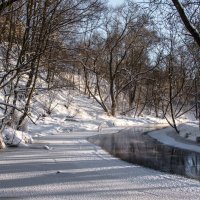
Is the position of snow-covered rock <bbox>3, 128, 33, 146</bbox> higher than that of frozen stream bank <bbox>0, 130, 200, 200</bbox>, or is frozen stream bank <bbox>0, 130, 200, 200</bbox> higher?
snow-covered rock <bbox>3, 128, 33, 146</bbox>

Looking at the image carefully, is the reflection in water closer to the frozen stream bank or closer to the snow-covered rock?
the frozen stream bank

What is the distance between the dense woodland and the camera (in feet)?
51.6

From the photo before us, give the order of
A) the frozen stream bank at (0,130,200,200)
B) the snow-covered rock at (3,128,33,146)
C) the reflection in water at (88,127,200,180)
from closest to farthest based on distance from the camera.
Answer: the frozen stream bank at (0,130,200,200) → the reflection in water at (88,127,200,180) → the snow-covered rock at (3,128,33,146)

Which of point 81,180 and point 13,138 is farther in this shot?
point 13,138

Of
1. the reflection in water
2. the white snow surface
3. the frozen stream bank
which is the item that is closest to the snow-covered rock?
the white snow surface

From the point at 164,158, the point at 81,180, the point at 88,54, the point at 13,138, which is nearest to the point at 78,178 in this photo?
the point at 81,180

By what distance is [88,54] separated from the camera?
25.4 meters

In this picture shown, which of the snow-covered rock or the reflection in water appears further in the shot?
the snow-covered rock

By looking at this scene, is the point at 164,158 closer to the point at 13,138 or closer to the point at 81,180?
the point at 13,138

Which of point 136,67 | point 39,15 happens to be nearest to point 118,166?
point 39,15

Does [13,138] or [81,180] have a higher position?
[13,138]

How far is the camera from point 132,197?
8047 millimetres

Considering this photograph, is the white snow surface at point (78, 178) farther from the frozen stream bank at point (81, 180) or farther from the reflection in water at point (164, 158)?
the reflection in water at point (164, 158)

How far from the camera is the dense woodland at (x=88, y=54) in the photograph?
15719 mm
